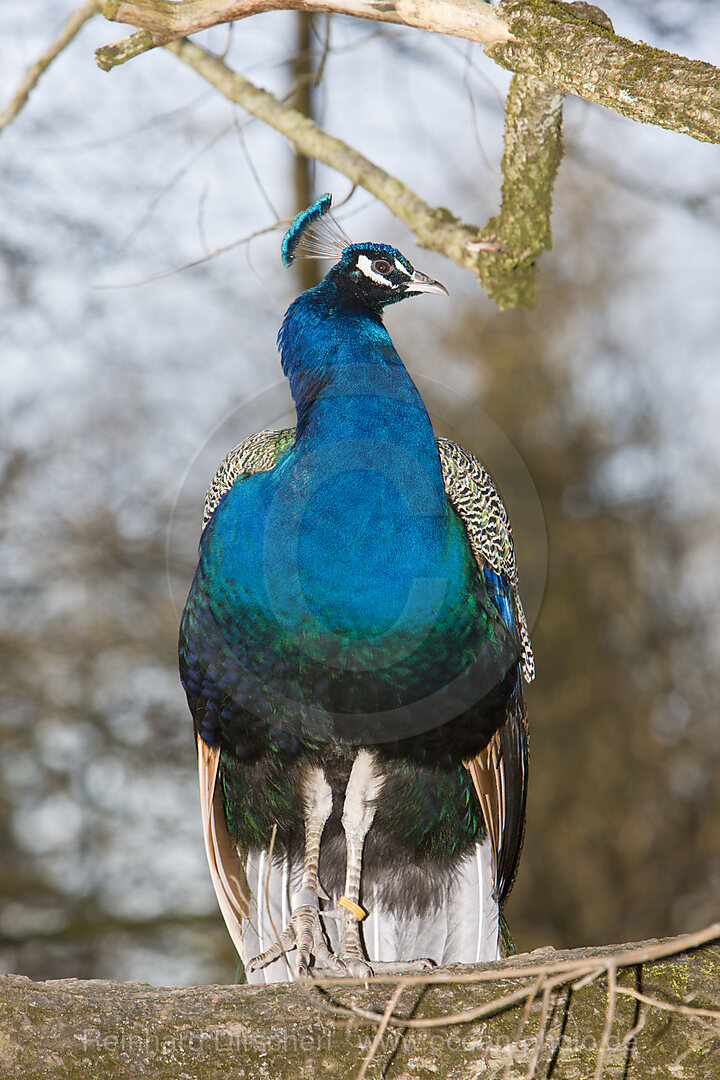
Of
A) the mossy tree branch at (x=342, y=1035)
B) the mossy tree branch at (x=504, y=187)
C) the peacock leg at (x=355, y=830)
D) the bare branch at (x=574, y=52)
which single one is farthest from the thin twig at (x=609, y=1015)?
the mossy tree branch at (x=504, y=187)

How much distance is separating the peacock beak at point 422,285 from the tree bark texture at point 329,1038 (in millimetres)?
2029

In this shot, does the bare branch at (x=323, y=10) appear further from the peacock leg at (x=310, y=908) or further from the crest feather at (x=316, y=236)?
the peacock leg at (x=310, y=908)

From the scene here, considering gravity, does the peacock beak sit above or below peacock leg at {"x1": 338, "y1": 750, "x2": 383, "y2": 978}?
above

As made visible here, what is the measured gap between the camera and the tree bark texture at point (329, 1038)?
1.72 m

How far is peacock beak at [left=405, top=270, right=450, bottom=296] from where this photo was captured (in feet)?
10.2

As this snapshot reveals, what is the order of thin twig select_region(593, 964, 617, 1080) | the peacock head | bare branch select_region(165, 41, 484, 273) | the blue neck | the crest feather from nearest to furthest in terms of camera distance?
thin twig select_region(593, 964, 617, 1080) < the blue neck < the peacock head < the crest feather < bare branch select_region(165, 41, 484, 273)

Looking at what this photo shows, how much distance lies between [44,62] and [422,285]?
1.57m

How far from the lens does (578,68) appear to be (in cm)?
209

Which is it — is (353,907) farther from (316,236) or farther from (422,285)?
(316,236)

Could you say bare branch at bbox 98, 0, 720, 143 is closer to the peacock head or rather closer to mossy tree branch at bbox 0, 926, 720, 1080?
the peacock head

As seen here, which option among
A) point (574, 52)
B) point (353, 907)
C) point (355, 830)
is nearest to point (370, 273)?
point (574, 52)

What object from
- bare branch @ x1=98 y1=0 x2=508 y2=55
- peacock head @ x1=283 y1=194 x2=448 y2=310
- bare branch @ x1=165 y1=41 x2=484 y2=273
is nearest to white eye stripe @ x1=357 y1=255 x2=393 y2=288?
peacock head @ x1=283 y1=194 x2=448 y2=310

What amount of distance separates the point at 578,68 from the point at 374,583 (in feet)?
4.11

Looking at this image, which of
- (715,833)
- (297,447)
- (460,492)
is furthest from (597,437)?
(297,447)
